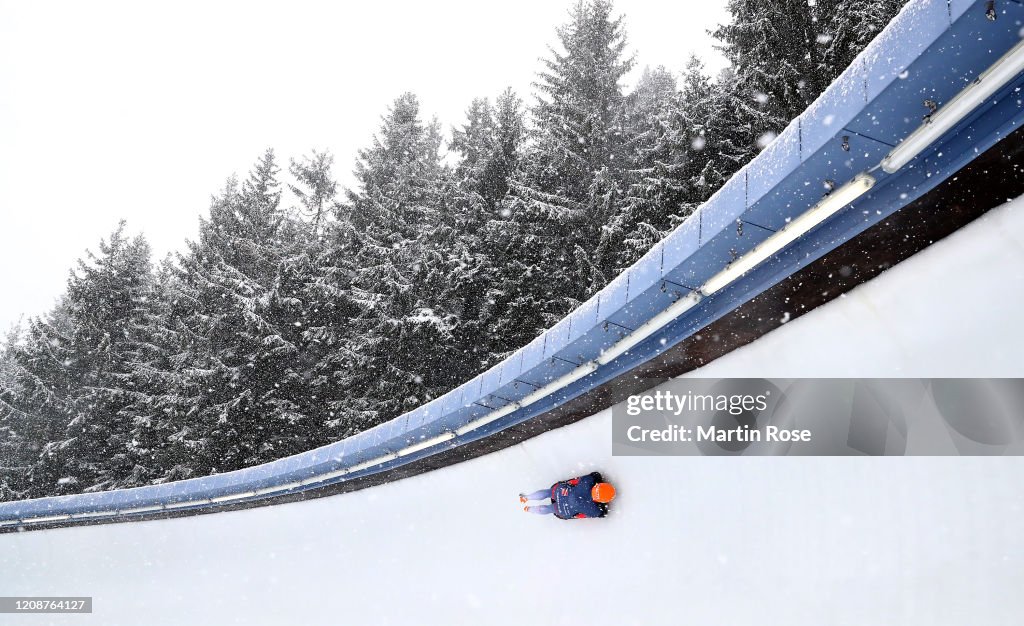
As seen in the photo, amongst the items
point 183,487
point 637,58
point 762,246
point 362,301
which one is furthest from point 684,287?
point 637,58

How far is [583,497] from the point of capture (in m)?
3.61

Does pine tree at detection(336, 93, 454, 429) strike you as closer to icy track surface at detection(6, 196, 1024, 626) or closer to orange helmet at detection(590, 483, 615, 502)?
icy track surface at detection(6, 196, 1024, 626)

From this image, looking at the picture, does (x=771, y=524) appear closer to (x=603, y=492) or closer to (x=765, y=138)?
(x=603, y=492)

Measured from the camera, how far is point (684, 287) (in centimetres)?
309

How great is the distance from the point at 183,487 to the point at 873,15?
12.3 m

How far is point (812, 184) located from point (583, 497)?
7.06 feet

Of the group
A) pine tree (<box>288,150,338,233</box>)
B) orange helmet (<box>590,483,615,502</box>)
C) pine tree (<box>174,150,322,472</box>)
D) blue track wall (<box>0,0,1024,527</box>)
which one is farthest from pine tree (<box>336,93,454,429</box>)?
orange helmet (<box>590,483,615,502</box>)

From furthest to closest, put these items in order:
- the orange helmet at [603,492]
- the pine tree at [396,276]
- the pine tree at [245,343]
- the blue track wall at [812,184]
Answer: the pine tree at [245,343] < the pine tree at [396,276] < the orange helmet at [603,492] < the blue track wall at [812,184]

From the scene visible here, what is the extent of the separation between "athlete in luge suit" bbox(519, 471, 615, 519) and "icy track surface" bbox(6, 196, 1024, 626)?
110 mm

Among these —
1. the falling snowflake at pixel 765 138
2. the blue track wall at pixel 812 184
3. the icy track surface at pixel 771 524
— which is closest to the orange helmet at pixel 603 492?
the icy track surface at pixel 771 524

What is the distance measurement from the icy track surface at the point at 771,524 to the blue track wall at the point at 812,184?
0.82 ft

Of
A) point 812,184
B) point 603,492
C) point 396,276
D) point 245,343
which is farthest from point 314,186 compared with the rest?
point 812,184

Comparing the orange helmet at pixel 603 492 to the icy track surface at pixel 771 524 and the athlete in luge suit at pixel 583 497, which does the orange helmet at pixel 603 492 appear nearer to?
the athlete in luge suit at pixel 583 497

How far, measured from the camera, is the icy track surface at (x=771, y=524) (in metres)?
1.89
